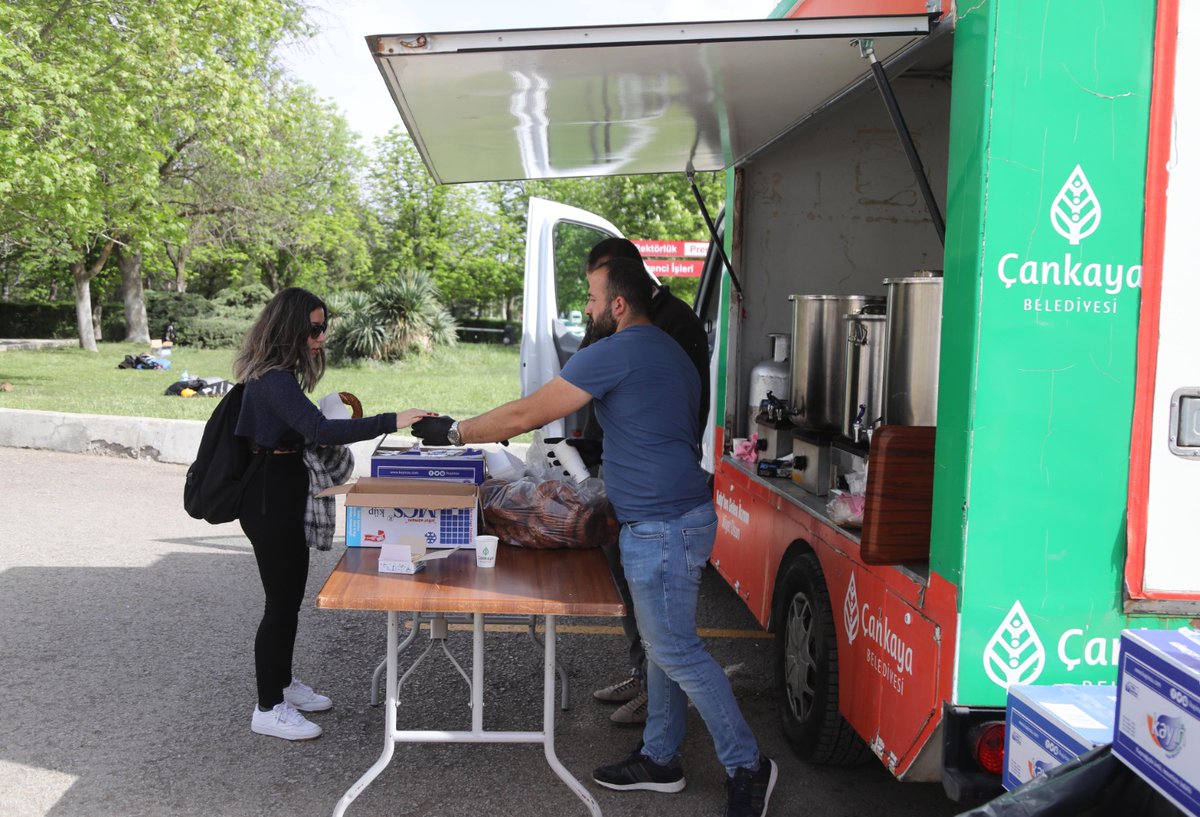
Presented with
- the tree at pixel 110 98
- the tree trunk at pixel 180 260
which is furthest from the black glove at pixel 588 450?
the tree trunk at pixel 180 260

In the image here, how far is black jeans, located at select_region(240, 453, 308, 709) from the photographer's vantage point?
151 inches

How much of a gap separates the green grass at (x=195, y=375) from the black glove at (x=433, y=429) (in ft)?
24.6

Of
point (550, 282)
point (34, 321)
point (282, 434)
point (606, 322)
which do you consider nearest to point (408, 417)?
point (282, 434)

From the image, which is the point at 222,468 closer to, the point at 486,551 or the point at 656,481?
the point at 486,551

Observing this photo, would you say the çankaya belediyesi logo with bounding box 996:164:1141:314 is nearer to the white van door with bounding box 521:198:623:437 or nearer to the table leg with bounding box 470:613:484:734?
the table leg with bounding box 470:613:484:734

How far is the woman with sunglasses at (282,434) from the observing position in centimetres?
373

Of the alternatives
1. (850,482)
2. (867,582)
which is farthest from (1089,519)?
(850,482)

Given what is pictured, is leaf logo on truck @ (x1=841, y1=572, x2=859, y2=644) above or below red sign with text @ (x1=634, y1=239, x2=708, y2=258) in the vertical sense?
below

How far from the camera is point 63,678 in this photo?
15.4ft

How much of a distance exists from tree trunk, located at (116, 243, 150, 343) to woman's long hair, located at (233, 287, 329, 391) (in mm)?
27273

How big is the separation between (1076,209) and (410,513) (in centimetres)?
230

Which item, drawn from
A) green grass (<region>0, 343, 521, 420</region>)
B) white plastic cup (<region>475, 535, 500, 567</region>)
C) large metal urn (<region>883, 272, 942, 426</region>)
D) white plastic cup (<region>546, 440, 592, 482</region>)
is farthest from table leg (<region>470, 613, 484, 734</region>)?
green grass (<region>0, 343, 521, 420</region>)

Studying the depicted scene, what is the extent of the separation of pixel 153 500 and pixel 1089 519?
781cm

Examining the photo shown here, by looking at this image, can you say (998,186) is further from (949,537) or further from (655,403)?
(655,403)
